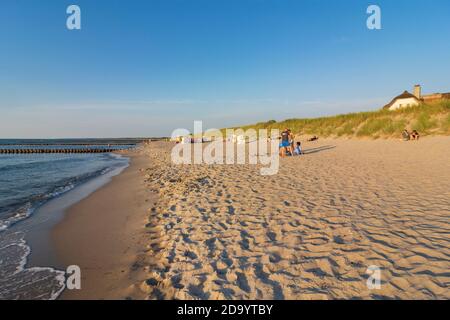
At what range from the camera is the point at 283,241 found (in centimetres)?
399

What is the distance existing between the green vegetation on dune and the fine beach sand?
42.8 feet

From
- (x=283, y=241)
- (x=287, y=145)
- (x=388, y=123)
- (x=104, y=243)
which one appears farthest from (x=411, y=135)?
(x=104, y=243)

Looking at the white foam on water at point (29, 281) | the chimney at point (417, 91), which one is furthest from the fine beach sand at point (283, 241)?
the chimney at point (417, 91)

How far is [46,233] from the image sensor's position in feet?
18.2

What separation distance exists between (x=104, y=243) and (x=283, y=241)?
3531 millimetres

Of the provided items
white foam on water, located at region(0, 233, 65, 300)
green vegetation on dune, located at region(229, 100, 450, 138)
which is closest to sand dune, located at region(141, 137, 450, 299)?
white foam on water, located at region(0, 233, 65, 300)

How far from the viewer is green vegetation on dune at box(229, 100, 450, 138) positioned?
57.3 feet

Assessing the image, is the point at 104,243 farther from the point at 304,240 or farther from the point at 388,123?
the point at 388,123

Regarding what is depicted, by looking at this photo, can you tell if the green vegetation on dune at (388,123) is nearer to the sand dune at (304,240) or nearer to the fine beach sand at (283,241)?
the fine beach sand at (283,241)

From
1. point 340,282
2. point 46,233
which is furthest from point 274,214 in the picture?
point 46,233

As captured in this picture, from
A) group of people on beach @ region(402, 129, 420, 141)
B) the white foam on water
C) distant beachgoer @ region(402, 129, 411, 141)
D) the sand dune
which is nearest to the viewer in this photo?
the sand dune

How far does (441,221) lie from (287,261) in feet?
10.4

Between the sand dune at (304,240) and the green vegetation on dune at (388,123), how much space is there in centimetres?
1330

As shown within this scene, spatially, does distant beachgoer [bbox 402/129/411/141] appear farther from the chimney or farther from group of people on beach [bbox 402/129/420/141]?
the chimney
